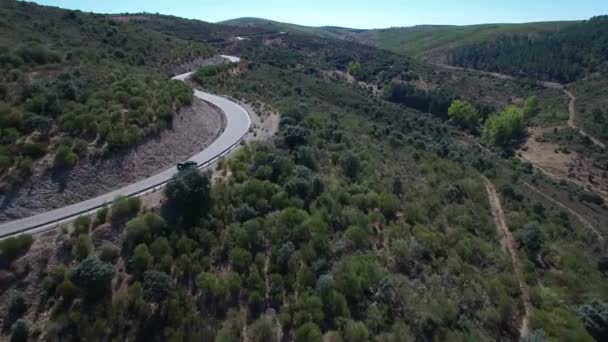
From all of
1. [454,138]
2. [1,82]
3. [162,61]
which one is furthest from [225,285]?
[454,138]

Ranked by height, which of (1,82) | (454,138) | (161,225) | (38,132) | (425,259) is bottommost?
(454,138)

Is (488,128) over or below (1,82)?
below

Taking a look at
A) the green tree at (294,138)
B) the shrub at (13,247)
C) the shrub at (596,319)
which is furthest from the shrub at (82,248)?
the shrub at (596,319)

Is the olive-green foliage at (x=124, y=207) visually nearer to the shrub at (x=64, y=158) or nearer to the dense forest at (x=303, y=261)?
the dense forest at (x=303, y=261)

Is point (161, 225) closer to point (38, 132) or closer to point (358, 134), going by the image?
point (38, 132)

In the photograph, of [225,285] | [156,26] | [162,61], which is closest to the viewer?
[225,285]

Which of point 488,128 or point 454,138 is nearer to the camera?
point 454,138
